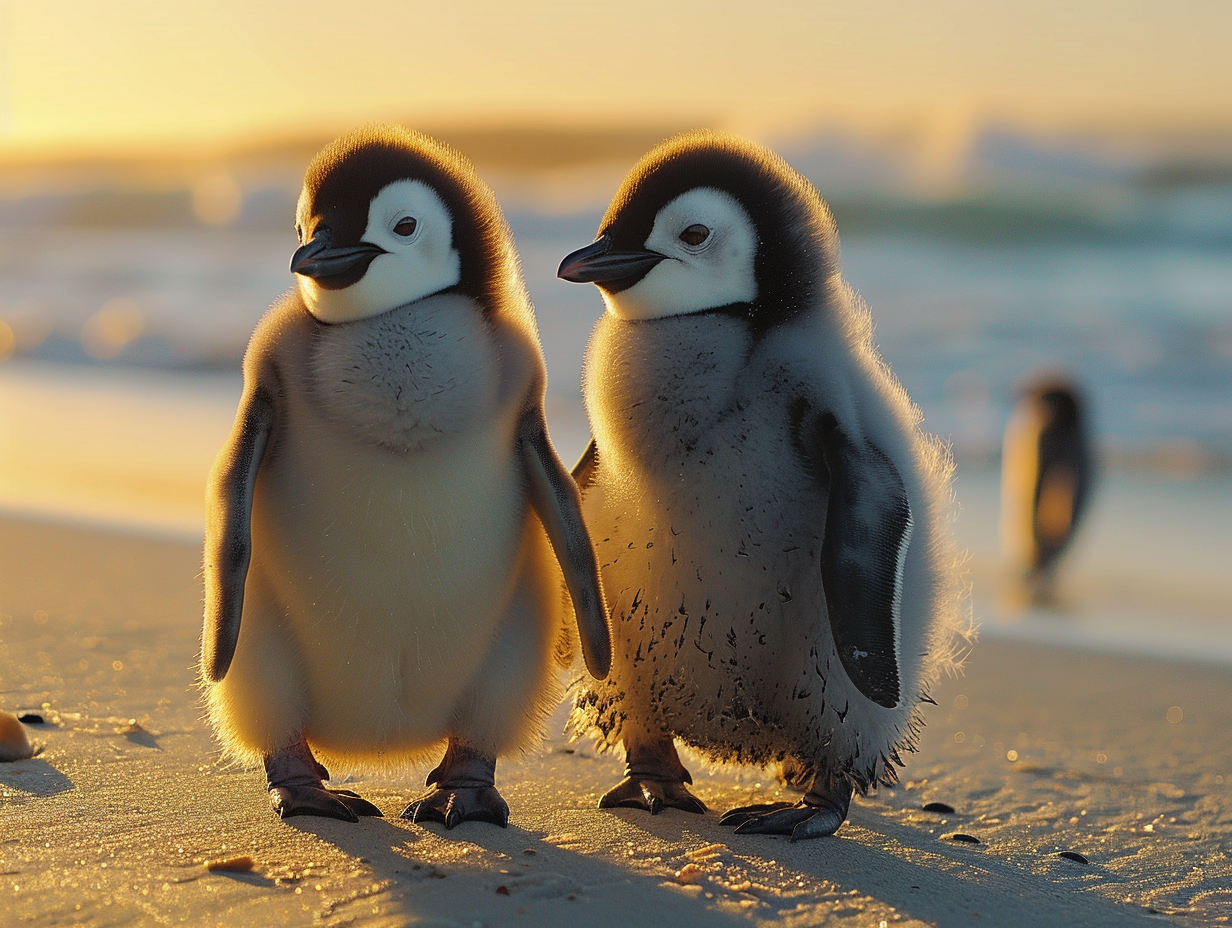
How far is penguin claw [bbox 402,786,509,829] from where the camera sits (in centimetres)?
252

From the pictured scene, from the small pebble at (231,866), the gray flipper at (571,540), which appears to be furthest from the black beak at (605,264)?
the small pebble at (231,866)

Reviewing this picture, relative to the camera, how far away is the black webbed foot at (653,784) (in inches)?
109

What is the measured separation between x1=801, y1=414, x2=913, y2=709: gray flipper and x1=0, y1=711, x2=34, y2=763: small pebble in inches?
60.2

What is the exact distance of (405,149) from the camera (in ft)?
8.45

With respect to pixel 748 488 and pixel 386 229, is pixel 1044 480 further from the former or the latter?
pixel 386 229

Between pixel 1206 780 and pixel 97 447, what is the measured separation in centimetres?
606

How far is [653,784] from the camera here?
9.14 feet

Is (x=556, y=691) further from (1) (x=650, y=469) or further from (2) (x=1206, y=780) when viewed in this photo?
(2) (x=1206, y=780)

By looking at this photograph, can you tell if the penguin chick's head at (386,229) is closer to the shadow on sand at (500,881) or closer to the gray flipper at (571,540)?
the gray flipper at (571,540)

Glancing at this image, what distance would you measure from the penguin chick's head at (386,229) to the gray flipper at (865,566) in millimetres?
734

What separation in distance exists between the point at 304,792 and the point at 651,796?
653 mm

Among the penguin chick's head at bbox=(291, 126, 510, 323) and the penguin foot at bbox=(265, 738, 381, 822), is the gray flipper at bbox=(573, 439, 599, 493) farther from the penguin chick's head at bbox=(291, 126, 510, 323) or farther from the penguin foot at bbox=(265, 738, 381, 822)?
the penguin foot at bbox=(265, 738, 381, 822)

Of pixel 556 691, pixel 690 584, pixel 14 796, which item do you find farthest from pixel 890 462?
pixel 14 796

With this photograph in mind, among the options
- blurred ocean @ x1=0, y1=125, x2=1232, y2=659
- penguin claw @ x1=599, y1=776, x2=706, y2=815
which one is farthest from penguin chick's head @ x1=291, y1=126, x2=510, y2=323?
blurred ocean @ x1=0, y1=125, x2=1232, y2=659
